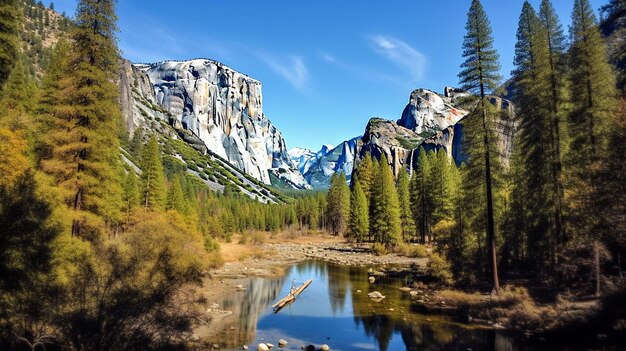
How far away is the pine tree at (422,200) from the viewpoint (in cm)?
6850

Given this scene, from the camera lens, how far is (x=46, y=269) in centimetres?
1268

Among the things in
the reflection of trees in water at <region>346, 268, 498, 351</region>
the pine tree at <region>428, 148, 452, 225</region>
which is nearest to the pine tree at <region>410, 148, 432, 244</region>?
the pine tree at <region>428, 148, 452, 225</region>

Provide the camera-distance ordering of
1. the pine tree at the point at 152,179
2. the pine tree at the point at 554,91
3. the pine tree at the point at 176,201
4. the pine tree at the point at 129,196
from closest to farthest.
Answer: the pine tree at the point at 554,91 < the pine tree at the point at 152,179 < the pine tree at the point at 129,196 < the pine tree at the point at 176,201

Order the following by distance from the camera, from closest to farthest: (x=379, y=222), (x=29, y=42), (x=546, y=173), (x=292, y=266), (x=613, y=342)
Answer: (x=613, y=342)
(x=546, y=173)
(x=292, y=266)
(x=379, y=222)
(x=29, y=42)

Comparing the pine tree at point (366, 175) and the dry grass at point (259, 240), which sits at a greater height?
the pine tree at point (366, 175)

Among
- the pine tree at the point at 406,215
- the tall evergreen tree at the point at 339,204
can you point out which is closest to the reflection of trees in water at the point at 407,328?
the pine tree at the point at 406,215

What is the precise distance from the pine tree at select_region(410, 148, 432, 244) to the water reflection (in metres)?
36.5

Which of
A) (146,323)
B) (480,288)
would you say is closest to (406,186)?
(480,288)

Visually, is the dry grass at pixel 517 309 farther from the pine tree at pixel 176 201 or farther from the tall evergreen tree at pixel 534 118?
the pine tree at pixel 176 201

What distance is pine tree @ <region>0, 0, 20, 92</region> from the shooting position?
663 inches

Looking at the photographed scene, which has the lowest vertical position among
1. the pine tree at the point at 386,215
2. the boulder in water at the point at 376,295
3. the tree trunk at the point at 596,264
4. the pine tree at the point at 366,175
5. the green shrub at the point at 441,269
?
the boulder in water at the point at 376,295

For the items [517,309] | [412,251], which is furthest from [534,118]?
[412,251]

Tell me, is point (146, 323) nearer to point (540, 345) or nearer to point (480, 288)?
point (540, 345)

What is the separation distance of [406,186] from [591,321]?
61.9 m
